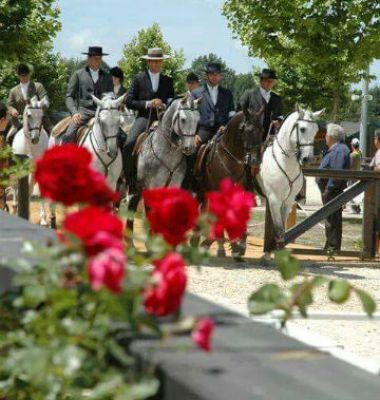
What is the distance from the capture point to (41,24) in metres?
36.9

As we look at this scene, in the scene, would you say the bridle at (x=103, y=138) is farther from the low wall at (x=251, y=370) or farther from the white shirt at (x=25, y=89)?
the low wall at (x=251, y=370)

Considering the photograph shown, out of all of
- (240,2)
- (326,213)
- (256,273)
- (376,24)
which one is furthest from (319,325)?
(240,2)

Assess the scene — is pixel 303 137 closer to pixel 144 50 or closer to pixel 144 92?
pixel 144 92

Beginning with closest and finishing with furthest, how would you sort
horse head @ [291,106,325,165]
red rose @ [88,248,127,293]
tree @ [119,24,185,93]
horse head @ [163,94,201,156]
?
red rose @ [88,248,127,293], horse head @ [163,94,201,156], horse head @ [291,106,325,165], tree @ [119,24,185,93]

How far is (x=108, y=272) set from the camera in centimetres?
242

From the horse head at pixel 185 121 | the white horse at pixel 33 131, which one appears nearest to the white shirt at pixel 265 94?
the horse head at pixel 185 121

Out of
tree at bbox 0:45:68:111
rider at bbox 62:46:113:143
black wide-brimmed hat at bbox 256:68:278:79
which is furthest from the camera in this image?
tree at bbox 0:45:68:111

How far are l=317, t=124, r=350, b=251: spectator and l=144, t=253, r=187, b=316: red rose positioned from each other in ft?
49.3

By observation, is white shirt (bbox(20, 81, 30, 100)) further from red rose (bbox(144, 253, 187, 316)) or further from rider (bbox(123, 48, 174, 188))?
red rose (bbox(144, 253, 187, 316))

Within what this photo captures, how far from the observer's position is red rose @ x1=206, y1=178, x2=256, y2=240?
290 centimetres

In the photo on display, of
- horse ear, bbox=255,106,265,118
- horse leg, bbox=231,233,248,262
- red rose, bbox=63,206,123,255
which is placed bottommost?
horse leg, bbox=231,233,248,262

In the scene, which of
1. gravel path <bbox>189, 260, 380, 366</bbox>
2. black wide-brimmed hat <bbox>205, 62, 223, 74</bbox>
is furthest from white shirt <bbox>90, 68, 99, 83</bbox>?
gravel path <bbox>189, 260, 380, 366</bbox>

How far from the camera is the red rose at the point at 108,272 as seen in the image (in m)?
2.42

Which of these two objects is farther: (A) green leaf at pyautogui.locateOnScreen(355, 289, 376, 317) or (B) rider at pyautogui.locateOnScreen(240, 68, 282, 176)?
(B) rider at pyautogui.locateOnScreen(240, 68, 282, 176)
